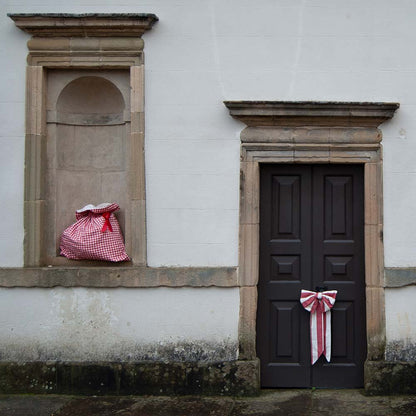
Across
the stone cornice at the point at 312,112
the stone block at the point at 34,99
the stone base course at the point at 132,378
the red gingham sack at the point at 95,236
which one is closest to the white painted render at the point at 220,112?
the stone cornice at the point at 312,112

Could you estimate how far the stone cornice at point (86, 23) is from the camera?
6.46 m

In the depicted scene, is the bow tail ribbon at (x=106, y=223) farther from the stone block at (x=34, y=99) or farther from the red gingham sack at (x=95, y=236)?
the stone block at (x=34, y=99)

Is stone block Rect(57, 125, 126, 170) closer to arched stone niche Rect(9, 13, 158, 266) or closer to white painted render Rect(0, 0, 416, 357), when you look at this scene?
arched stone niche Rect(9, 13, 158, 266)

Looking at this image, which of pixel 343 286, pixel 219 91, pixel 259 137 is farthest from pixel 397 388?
pixel 219 91

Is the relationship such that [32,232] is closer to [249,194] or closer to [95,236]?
[95,236]

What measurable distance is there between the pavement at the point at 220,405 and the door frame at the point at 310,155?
0.45 metres

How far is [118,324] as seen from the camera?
6.48 metres

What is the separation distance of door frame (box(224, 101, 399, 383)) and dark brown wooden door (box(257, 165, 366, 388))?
0.16 meters

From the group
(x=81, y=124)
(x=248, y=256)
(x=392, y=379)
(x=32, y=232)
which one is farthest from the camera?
(x=81, y=124)

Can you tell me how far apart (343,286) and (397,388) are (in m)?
1.10

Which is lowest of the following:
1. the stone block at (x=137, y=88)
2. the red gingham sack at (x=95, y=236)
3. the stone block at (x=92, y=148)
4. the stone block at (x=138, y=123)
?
the red gingham sack at (x=95, y=236)

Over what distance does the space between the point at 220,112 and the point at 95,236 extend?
5.82 ft

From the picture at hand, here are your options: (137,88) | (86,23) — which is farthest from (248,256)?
(86,23)

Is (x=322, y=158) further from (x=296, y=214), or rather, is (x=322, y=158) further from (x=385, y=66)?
(x=385, y=66)
